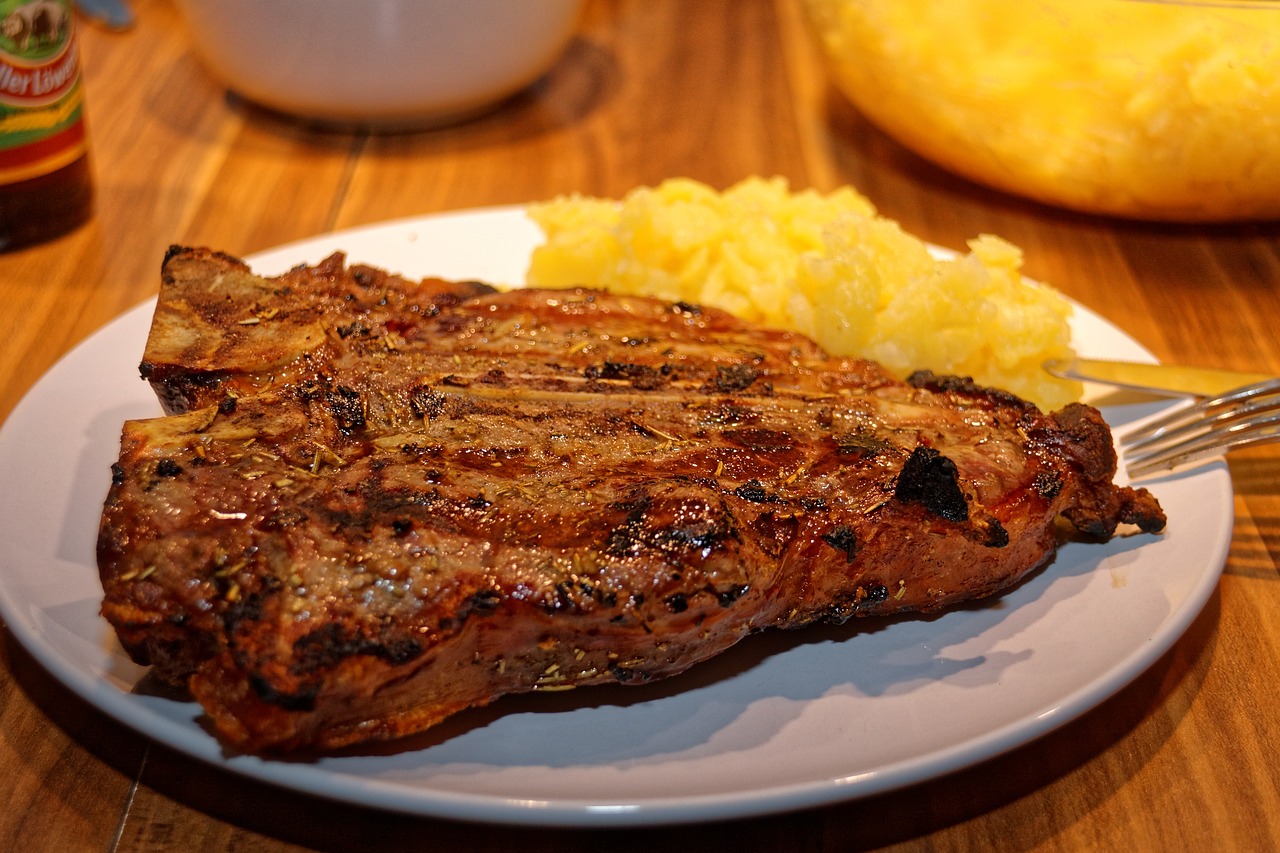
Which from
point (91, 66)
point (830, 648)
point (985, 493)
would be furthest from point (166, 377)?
point (91, 66)

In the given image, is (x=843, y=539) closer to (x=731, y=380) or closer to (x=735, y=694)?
(x=735, y=694)

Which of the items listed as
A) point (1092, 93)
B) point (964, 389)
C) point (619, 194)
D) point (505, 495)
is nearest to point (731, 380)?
point (964, 389)

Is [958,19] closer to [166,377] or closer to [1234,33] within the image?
[1234,33]

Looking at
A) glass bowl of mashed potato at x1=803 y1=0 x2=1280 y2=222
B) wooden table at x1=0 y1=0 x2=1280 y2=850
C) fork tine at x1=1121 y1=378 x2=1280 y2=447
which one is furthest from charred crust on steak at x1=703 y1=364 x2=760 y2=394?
glass bowl of mashed potato at x1=803 y1=0 x2=1280 y2=222

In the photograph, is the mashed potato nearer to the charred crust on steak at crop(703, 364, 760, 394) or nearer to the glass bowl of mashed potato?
the charred crust on steak at crop(703, 364, 760, 394)

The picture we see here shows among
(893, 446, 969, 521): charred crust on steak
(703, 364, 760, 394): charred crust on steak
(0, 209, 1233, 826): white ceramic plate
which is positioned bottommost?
(0, 209, 1233, 826): white ceramic plate

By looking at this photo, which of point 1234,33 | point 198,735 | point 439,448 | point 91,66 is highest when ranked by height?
point 1234,33

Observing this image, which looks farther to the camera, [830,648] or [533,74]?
[533,74]
